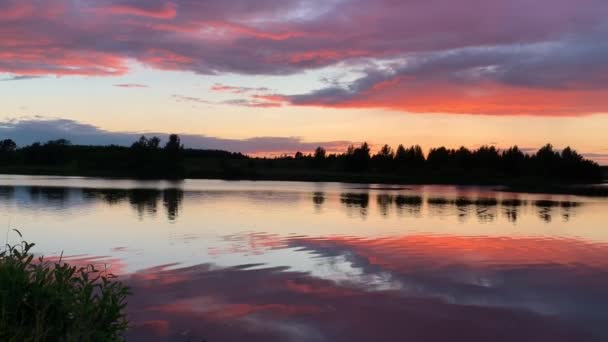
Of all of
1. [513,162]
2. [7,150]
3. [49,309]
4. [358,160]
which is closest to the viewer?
[49,309]

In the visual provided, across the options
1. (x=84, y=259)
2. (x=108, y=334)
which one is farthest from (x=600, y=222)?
(x=108, y=334)

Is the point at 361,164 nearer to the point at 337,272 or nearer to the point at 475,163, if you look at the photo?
the point at 475,163

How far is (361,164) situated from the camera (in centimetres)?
16688

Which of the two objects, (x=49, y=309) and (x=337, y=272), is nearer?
(x=49, y=309)

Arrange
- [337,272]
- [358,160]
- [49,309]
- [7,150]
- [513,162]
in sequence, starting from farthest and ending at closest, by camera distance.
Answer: [7,150]
[358,160]
[513,162]
[337,272]
[49,309]

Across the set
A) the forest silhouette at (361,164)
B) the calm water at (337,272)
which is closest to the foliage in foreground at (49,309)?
the calm water at (337,272)

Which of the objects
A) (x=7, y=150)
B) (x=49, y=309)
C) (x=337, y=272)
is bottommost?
(x=337, y=272)

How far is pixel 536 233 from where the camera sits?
92.4ft

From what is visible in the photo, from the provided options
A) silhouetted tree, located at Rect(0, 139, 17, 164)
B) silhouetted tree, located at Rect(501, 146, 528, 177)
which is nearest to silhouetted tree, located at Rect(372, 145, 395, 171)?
silhouetted tree, located at Rect(501, 146, 528, 177)

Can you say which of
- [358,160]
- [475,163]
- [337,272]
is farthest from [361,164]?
[337,272]

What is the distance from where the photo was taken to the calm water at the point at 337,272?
11477mm

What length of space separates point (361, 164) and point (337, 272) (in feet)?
496

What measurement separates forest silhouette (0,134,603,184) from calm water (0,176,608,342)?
318 feet

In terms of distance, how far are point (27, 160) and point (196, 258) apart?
535 feet
